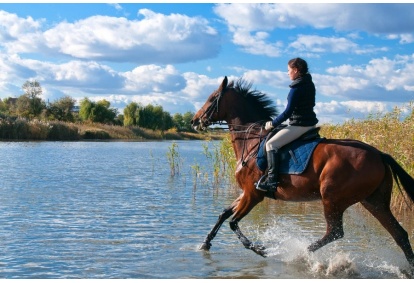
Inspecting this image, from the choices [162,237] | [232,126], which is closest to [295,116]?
[232,126]

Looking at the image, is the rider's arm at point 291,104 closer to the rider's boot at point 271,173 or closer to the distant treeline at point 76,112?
the rider's boot at point 271,173

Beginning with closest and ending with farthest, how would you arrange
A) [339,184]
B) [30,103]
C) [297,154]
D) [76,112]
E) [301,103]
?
[339,184] → [297,154] → [301,103] → [30,103] → [76,112]

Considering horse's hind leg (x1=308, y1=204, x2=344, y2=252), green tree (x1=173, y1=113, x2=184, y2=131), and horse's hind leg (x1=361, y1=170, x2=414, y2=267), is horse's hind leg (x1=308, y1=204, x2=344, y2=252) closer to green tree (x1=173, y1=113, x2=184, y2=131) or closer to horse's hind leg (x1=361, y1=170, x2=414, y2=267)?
horse's hind leg (x1=361, y1=170, x2=414, y2=267)

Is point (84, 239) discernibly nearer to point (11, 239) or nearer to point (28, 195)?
point (11, 239)

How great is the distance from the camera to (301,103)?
6793mm

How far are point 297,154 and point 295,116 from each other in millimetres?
532

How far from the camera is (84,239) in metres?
8.43

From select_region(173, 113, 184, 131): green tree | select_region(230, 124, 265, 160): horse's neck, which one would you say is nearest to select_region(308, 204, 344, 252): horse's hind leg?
select_region(230, 124, 265, 160): horse's neck

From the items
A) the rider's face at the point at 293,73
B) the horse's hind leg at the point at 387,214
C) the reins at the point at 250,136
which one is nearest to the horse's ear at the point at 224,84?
the reins at the point at 250,136

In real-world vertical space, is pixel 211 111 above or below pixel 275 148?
above

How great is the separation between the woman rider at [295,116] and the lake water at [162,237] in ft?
4.12

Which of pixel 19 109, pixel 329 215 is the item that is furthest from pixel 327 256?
pixel 19 109

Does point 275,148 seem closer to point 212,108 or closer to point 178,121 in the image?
point 212,108

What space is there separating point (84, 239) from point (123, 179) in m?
10.2
